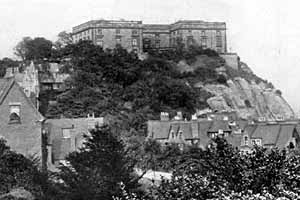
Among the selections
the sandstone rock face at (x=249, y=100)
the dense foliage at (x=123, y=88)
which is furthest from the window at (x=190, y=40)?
the sandstone rock face at (x=249, y=100)

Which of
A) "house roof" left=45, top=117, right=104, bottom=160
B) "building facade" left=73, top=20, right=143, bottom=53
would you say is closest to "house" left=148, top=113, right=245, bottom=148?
"house roof" left=45, top=117, right=104, bottom=160

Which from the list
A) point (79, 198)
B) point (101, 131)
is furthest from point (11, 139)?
point (79, 198)

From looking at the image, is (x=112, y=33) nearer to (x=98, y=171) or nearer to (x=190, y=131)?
(x=190, y=131)

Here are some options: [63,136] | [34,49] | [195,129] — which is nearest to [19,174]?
[63,136]

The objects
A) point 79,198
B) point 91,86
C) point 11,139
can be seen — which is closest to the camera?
point 79,198

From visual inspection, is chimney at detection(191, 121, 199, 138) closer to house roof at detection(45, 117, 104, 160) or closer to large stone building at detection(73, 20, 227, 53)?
house roof at detection(45, 117, 104, 160)

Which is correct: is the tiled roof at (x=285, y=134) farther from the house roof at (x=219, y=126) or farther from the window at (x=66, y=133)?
the window at (x=66, y=133)

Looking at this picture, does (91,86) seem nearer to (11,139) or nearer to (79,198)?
(11,139)
